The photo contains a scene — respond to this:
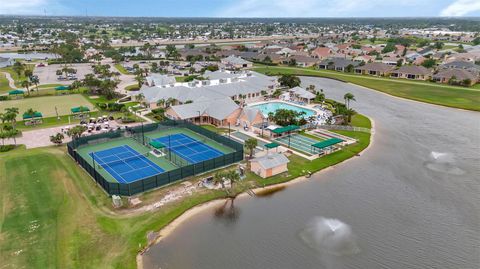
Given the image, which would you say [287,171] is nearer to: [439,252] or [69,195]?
[439,252]

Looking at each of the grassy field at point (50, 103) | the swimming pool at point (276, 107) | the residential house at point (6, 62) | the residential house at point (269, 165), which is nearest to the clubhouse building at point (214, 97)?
the swimming pool at point (276, 107)

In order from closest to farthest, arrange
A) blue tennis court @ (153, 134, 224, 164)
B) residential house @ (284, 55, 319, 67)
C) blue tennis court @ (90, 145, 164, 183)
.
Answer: blue tennis court @ (90, 145, 164, 183) → blue tennis court @ (153, 134, 224, 164) → residential house @ (284, 55, 319, 67)

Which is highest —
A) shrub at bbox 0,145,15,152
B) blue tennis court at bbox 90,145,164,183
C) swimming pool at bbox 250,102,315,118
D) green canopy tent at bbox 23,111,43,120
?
green canopy tent at bbox 23,111,43,120

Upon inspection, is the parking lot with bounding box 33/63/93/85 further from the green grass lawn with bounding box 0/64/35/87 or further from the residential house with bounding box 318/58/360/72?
the residential house with bounding box 318/58/360/72

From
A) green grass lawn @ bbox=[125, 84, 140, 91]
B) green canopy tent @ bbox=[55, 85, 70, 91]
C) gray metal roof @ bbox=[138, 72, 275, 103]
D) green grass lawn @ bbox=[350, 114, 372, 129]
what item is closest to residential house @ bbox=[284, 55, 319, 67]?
gray metal roof @ bbox=[138, 72, 275, 103]

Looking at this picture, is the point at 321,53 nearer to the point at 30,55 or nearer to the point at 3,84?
the point at 3,84

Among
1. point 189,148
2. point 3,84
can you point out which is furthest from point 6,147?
point 3,84

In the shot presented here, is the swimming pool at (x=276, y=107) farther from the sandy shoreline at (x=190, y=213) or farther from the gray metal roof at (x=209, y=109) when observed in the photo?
the sandy shoreline at (x=190, y=213)
